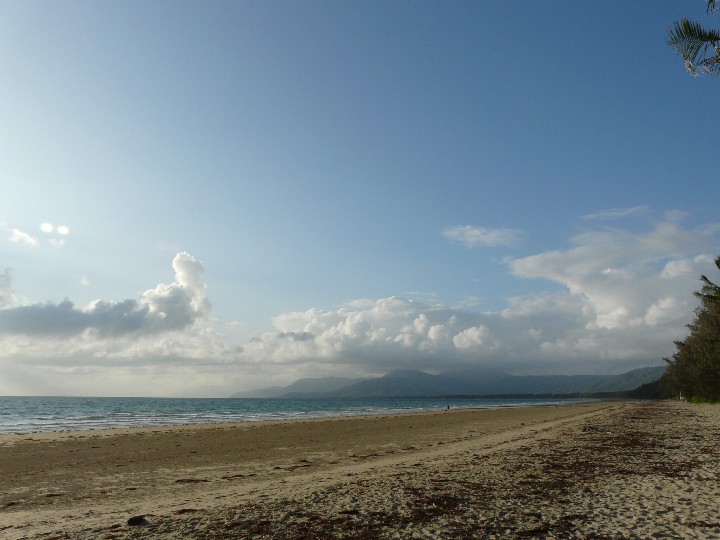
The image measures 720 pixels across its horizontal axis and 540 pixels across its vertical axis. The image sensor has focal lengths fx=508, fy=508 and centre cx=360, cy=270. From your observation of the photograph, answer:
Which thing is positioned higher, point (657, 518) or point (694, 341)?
point (694, 341)

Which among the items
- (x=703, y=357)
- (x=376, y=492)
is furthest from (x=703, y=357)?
(x=376, y=492)

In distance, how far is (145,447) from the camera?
91.8 ft

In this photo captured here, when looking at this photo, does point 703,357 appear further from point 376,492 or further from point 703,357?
point 376,492

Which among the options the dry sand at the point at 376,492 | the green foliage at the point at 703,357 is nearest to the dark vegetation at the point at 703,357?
the green foliage at the point at 703,357

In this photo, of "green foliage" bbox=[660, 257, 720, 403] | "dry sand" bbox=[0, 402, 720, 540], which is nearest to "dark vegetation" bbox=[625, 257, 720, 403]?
"green foliage" bbox=[660, 257, 720, 403]

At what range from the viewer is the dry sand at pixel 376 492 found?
1003 centimetres

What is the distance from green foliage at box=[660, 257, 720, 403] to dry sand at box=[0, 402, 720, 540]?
29.7m

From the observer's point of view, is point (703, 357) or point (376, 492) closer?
point (376, 492)

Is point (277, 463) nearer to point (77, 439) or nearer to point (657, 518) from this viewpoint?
point (657, 518)

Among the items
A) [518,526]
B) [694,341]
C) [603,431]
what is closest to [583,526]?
[518,526]

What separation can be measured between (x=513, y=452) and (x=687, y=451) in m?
6.53

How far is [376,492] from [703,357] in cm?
6870

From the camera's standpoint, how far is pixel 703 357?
65.6m

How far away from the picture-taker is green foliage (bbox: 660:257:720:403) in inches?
2234
